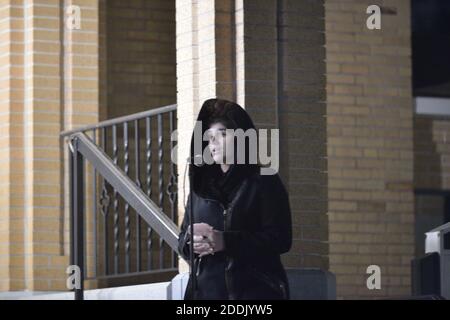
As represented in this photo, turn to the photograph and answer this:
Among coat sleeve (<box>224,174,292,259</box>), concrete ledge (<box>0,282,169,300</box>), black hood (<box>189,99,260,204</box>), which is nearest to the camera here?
coat sleeve (<box>224,174,292,259</box>)

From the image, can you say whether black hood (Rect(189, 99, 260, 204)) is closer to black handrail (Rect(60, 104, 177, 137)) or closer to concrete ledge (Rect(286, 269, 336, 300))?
concrete ledge (Rect(286, 269, 336, 300))

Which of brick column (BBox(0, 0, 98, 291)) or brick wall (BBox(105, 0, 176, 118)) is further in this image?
brick wall (BBox(105, 0, 176, 118))

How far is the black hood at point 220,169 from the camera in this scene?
7.75 m

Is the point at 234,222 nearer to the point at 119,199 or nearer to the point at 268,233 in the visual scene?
the point at 268,233

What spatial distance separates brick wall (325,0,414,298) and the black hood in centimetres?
295

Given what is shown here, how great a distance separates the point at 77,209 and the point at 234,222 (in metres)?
2.14

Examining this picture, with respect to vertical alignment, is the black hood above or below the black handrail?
below

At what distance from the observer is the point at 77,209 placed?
9.59m

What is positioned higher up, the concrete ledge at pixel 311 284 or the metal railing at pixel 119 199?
the metal railing at pixel 119 199

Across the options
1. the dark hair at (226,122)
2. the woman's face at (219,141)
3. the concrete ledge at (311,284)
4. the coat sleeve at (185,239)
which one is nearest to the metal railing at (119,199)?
the coat sleeve at (185,239)

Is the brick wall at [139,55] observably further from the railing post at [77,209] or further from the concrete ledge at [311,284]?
the concrete ledge at [311,284]

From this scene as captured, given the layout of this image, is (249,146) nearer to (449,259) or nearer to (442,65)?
→ (449,259)

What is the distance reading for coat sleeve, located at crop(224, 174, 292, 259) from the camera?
7590 mm

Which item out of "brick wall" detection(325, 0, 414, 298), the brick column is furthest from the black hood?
"brick wall" detection(325, 0, 414, 298)
